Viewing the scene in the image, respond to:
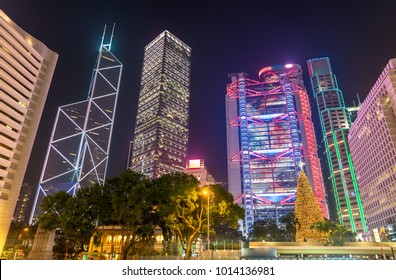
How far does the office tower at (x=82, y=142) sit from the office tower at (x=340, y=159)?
14011cm

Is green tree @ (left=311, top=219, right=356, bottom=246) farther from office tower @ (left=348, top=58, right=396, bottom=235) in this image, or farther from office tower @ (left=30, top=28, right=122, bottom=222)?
office tower @ (left=30, top=28, right=122, bottom=222)

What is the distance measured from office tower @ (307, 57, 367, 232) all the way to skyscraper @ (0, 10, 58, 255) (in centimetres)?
14936

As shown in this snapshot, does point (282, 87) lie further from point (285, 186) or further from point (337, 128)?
point (285, 186)

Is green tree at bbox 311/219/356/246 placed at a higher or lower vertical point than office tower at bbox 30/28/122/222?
lower

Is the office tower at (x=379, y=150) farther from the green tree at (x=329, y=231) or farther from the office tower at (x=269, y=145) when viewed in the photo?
the green tree at (x=329, y=231)

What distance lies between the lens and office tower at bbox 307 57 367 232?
145 m

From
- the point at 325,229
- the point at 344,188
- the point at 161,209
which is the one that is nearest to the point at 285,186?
the point at 344,188

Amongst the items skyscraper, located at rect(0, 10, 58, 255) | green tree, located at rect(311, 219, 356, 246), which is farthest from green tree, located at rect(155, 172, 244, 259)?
skyscraper, located at rect(0, 10, 58, 255)

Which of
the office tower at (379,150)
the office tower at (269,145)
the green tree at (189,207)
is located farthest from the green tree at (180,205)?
the office tower at (269,145)

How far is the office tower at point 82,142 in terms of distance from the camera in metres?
122

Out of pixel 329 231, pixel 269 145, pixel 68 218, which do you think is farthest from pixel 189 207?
pixel 269 145

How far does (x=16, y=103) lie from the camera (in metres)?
66.6

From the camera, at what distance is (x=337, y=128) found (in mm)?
173875
